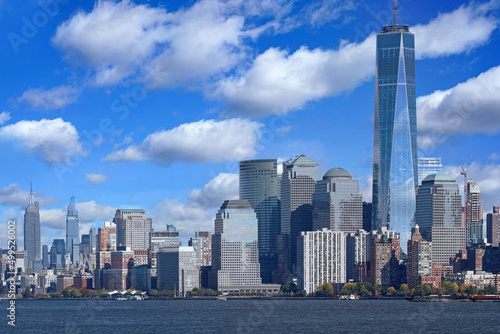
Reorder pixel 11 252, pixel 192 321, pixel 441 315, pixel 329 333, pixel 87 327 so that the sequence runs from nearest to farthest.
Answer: pixel 11 252, pixel 329 333, pixel 87 327, pixel 192 321, pixel 441 315

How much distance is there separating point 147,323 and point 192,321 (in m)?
8.26

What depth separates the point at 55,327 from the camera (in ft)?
514

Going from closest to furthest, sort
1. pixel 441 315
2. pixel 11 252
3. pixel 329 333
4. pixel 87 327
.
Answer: pixel 11 252, pixel 329 333, pixel 87 327, pixel 441 315

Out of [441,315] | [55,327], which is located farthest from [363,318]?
[55,327]

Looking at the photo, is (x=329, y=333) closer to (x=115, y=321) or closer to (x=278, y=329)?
(x=278, y=329)

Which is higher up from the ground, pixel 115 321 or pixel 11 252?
pixel 11 252

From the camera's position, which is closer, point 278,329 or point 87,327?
point 278,329

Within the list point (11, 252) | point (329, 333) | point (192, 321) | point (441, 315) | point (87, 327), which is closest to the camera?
point (11, 252)

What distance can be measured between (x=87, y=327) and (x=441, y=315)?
68288 mm

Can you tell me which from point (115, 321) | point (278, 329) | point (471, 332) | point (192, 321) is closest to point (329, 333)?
point (278, 329)

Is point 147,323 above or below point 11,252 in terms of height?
below

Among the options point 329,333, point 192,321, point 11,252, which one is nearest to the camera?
point 11,252

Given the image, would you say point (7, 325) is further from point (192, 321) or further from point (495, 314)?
point (495, 314)

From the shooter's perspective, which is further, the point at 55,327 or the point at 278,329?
the point at 55,327
